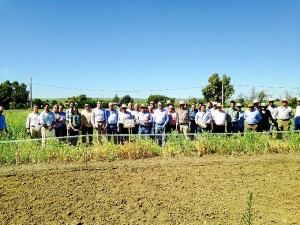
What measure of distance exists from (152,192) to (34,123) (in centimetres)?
546

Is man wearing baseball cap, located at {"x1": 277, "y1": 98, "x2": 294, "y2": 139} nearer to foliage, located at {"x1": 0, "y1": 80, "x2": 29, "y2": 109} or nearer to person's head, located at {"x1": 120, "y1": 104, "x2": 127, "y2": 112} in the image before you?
person's head, located at {"x1": 120, "y1": 104, "x2": 127, "y2": 112}

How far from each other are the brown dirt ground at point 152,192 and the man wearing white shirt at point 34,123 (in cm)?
221

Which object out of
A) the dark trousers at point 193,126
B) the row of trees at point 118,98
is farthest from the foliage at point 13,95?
the dark trousers at point 193,126

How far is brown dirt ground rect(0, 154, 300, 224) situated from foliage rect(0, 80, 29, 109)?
5861 cm

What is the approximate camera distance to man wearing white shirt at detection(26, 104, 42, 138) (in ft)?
29.1

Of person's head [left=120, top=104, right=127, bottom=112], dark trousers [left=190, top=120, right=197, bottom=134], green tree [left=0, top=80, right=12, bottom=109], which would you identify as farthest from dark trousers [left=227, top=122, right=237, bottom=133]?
green tree [left=0, top=80, right=12, bottom=109]

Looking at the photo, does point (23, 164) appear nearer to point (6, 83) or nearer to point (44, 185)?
point (44, 185)

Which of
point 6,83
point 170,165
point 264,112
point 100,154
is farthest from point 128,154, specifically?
point 6,83

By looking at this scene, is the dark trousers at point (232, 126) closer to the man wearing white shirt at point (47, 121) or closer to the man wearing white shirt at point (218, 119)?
the man wearing white shirt at point (218, 119)

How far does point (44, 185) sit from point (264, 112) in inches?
301

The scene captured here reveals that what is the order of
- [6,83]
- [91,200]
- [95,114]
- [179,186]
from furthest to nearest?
[6,83], [95,114], [179,186], [91,200]

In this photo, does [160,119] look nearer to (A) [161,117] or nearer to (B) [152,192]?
(A) [161,117]

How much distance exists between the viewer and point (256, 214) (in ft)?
14.0

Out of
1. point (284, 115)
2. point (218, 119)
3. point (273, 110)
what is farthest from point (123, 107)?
point (284, 115)
